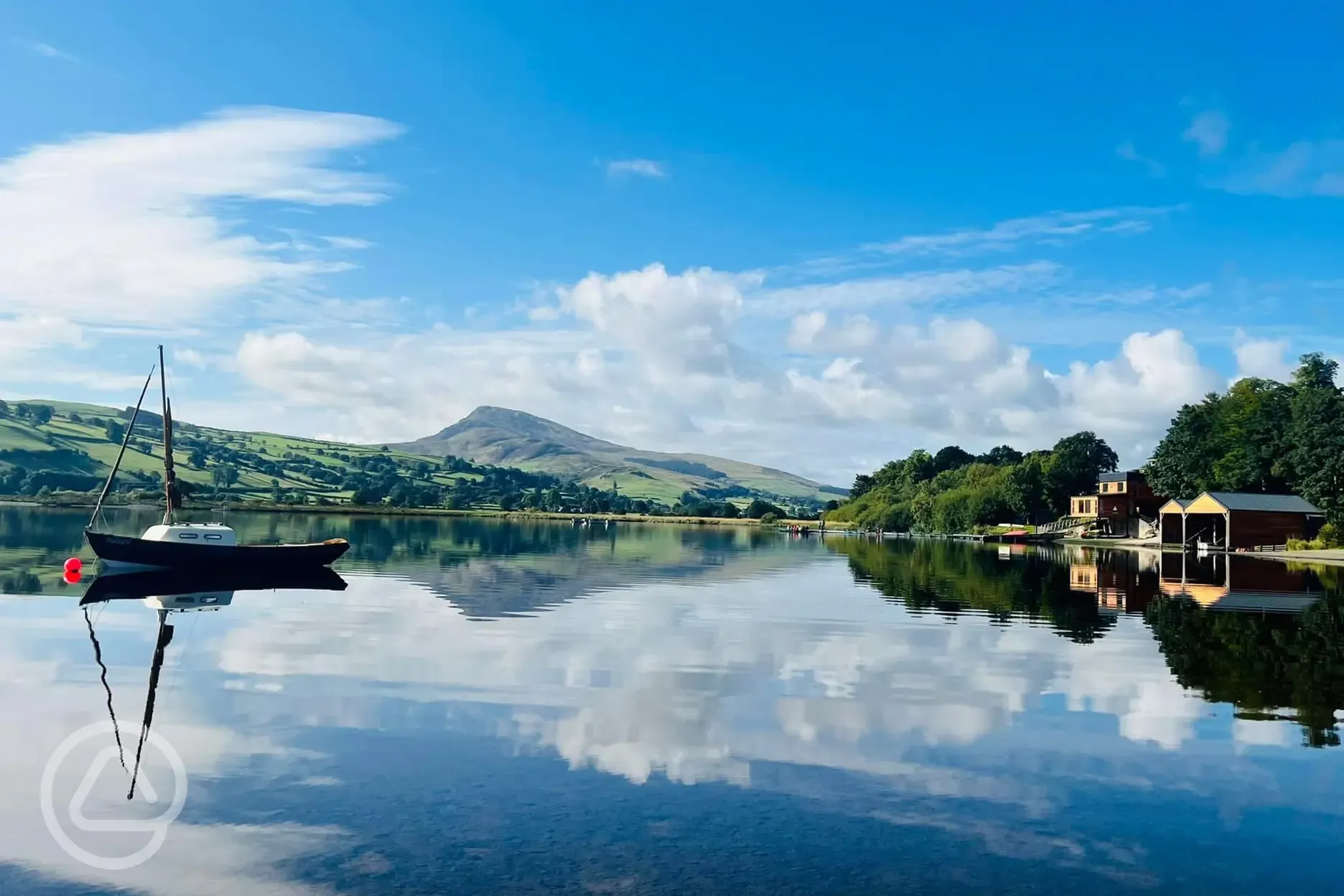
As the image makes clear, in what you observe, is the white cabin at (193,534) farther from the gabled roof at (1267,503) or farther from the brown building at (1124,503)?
the brown building at (1124,503)

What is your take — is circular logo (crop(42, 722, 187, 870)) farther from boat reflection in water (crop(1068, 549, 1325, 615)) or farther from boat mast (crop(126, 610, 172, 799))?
boat reflection in water (crop(1068, 549, 1325, 615))

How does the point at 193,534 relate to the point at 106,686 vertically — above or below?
above

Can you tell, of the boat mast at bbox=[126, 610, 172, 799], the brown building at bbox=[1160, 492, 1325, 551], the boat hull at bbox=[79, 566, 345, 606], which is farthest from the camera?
the brown building at bbox=[1160, 492, 1325, 551]

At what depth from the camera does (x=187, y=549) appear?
53.5 metres

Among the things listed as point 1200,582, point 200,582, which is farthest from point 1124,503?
point 200,582

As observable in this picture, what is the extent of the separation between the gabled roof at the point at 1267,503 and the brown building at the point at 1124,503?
38.6m

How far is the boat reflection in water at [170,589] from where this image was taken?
22484 mm

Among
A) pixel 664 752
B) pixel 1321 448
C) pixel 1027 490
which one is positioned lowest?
pixel 664 752

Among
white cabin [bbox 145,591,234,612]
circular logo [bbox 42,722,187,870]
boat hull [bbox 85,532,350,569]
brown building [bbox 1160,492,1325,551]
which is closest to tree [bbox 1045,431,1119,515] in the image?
brown building [bbox 1160,492,1325,551]

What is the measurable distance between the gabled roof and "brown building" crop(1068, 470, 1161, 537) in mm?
38557

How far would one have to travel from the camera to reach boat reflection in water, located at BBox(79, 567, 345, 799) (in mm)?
22484

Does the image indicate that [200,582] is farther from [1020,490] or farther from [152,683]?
[1020,490]

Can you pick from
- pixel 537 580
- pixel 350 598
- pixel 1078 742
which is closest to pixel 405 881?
pixel 1078 742

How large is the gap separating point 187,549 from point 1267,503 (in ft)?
312
